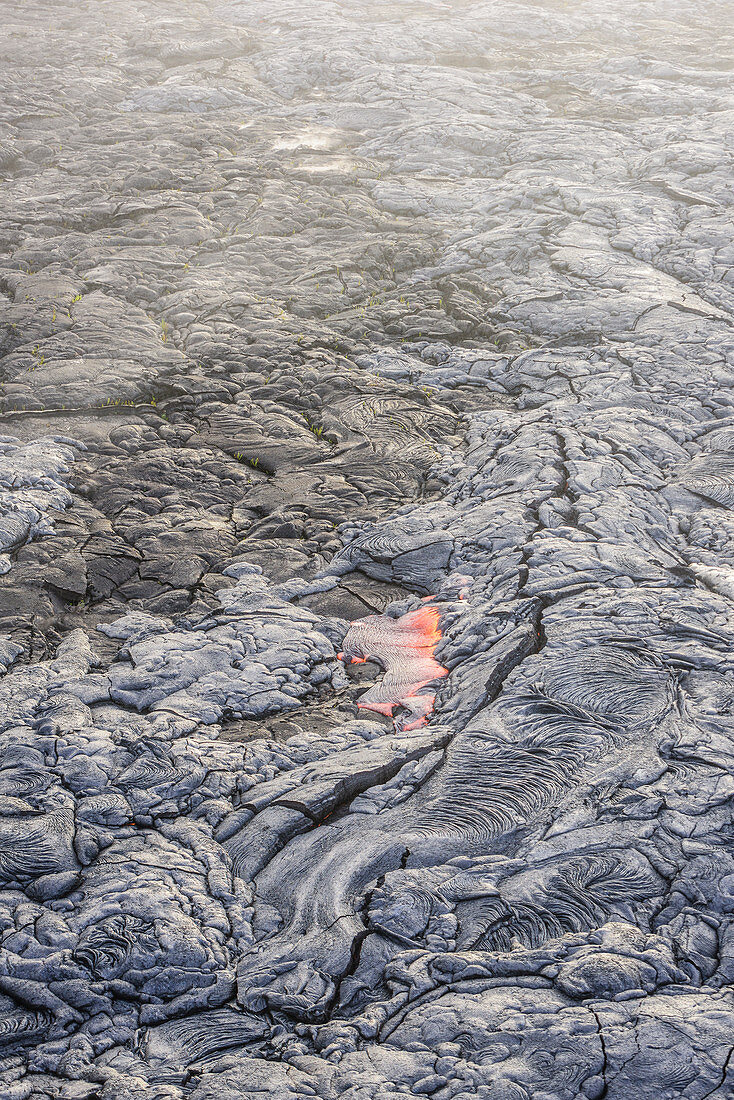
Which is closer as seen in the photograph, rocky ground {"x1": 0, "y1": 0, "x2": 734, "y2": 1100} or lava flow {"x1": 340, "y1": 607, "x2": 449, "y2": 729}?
rocky ground {"x1": 0, "y1": 0, "x2": 734, "y2": 1100}

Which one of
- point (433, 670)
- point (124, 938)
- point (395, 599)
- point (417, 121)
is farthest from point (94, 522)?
point (417, 121)

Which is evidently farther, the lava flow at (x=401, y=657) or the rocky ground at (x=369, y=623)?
the lava flow at (x=401, y=657)

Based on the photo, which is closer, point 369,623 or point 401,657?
point 401,657

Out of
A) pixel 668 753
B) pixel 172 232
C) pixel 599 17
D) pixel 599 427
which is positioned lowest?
pixel 668 753

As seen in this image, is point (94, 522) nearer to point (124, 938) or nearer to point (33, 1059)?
point (124, 938)
